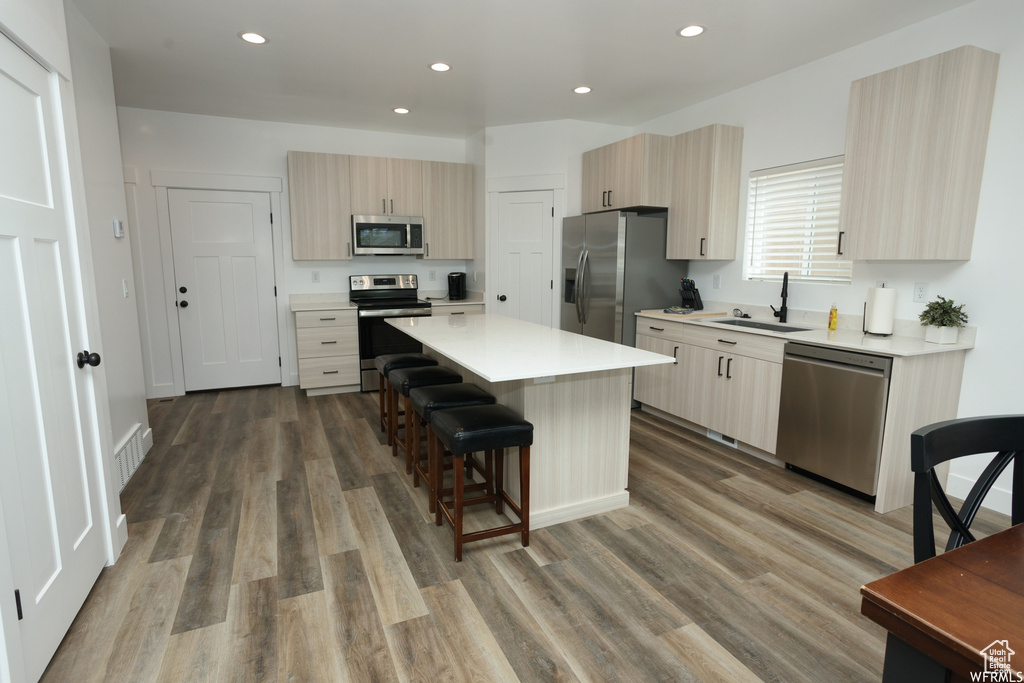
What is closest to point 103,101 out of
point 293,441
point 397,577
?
point 293,441

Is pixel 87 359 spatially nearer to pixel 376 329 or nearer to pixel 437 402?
pixel 437 402

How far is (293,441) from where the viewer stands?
370cm

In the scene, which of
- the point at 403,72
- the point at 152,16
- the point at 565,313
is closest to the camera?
the point at 152,16

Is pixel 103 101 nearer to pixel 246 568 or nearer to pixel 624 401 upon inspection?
pixel 246 568

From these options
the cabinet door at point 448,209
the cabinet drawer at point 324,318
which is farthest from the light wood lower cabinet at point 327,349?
the cabinet door at point 448,209

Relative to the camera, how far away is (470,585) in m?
2.07

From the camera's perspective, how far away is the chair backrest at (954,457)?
107 centimetres

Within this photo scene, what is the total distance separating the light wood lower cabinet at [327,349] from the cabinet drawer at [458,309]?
2.56ft

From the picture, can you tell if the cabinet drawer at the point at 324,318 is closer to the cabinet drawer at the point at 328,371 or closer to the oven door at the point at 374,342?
the oven door at the point at 374,342

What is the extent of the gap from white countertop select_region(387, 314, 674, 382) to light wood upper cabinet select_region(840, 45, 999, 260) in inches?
60.6

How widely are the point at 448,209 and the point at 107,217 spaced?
3018 millimetres

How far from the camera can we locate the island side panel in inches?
96.1

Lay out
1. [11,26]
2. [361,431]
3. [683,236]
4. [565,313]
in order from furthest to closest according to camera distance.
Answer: [565,313]
[683,236]
[361,431]
[11,26]

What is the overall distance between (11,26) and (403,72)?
243 centimetres
